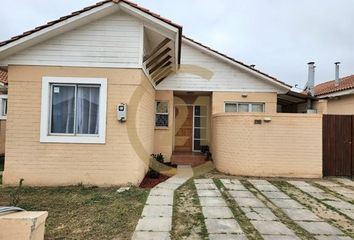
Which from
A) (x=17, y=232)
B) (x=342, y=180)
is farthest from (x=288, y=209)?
(x=17, y=232)

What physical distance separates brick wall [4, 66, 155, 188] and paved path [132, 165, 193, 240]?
3.70ft

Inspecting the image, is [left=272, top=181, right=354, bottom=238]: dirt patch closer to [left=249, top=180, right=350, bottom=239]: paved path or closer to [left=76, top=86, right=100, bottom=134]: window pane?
[left=249, top=180, right=350, bottom=239]: paved path

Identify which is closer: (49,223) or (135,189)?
(49,223)

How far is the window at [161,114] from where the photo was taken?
12953mm

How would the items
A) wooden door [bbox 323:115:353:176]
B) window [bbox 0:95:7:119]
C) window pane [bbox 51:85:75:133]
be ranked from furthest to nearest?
1. window [bbox 0:95:7:119]
2. wooden door [bbox 323:115:353:176]
3. window pane [bbox 51:85:75:133]

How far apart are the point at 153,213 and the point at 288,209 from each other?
3.05m

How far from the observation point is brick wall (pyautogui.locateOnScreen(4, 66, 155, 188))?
26.3 ft

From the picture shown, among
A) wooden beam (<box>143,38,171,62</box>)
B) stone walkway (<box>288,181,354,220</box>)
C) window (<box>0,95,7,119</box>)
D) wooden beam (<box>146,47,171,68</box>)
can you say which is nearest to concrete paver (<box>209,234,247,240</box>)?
stone walkway (<box>288,181,354,220</box>)

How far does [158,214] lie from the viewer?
5.66 metres

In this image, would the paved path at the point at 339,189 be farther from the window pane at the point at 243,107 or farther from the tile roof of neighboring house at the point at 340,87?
the tile roof of neighboring house at the point at 340,87

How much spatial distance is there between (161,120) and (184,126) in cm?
215

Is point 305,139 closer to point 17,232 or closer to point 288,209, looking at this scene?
point 288,209

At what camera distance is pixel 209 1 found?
14.0 m

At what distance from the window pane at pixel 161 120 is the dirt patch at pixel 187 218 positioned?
564 cm
